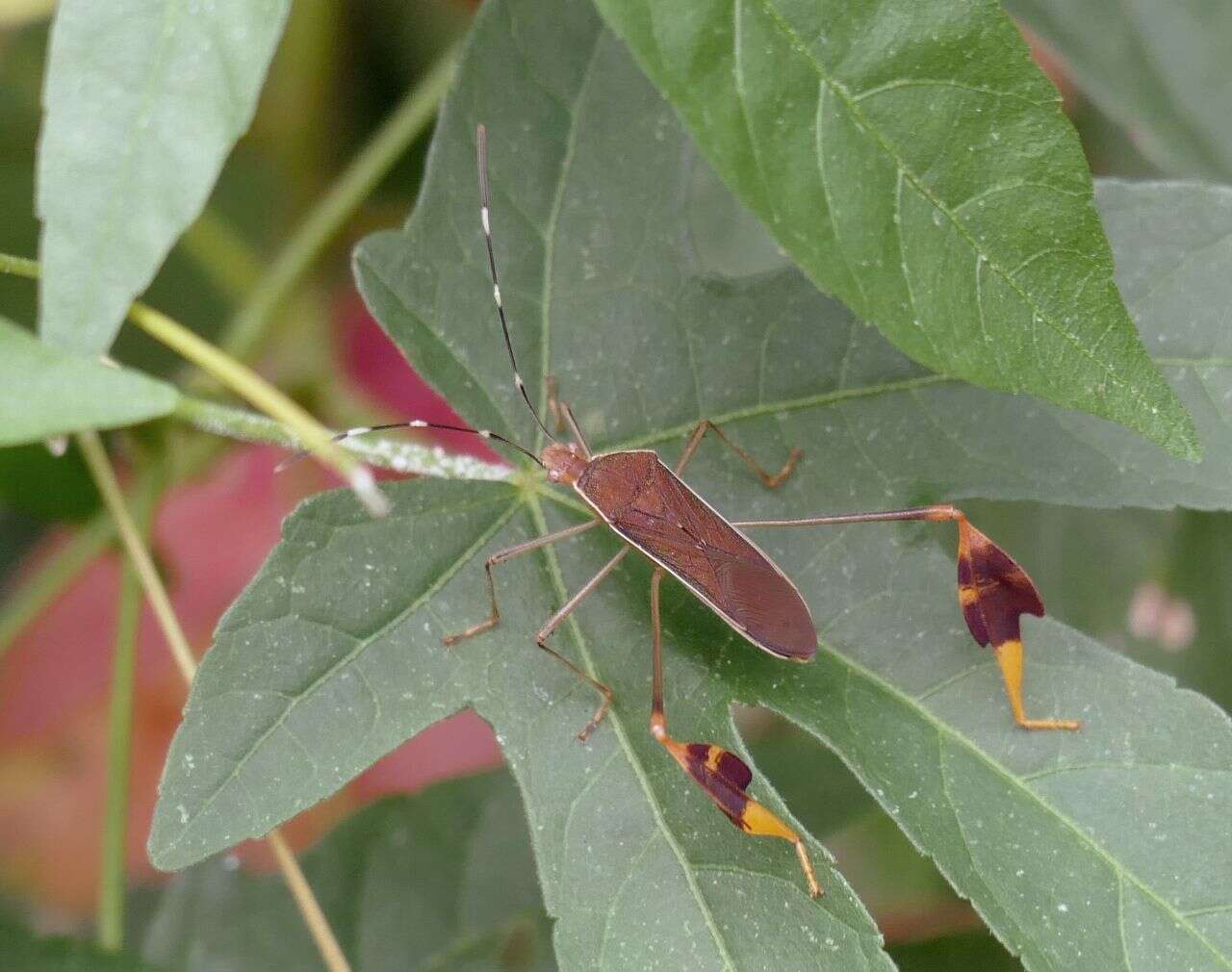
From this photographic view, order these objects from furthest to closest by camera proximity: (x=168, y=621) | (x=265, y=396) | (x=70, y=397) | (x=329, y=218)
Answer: (x=329, y=218), (x=168, y=621), (x=265, y=396), (x=70, y=397)

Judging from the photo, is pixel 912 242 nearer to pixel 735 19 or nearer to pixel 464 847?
pixel 735 19

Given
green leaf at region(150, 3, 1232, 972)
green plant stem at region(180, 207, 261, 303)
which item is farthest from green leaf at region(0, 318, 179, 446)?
green plant stem at region(180, 207, 261, 303)

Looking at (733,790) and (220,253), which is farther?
(220,253)

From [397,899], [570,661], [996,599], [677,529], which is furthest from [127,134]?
[397,899]

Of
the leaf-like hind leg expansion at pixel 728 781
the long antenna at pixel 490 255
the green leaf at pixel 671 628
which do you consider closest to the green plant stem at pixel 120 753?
the green leaf at pixel 671 628

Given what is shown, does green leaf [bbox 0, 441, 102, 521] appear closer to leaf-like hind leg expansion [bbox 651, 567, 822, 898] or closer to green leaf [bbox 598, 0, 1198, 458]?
leaf-like hind leg expansion [bbox 651, 567, 822, 898]

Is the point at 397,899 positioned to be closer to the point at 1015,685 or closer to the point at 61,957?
the point at 61,957

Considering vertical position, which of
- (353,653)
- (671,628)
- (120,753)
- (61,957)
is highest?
(353,653)
